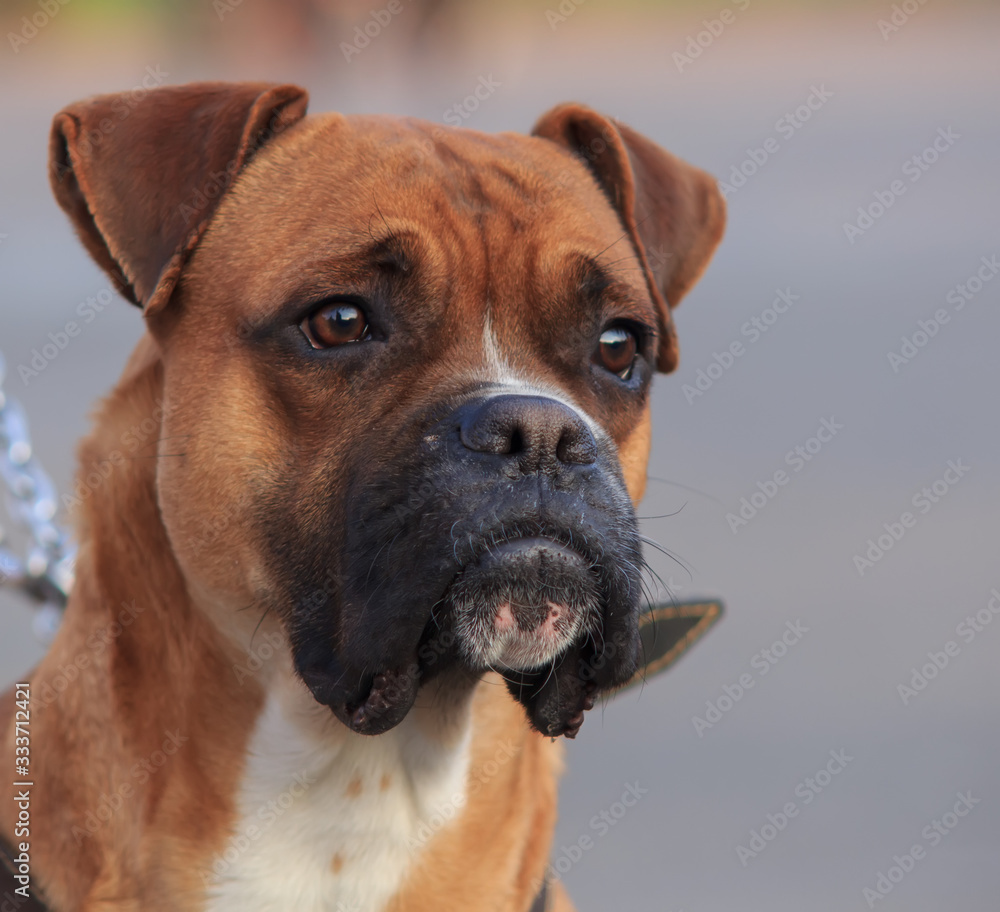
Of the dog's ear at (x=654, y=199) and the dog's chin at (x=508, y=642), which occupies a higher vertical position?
the dog's ear at (x=654, y=199)

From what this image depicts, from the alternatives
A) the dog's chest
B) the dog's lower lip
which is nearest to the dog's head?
the dog's lower lip

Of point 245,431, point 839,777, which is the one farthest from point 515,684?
point 839,777

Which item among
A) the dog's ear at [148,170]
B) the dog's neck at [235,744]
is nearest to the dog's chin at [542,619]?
the dog's neck at [235,744]

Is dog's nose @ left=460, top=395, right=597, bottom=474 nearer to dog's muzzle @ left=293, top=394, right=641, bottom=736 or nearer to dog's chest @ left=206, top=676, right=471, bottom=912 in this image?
dog's muzzle @ left=293, top=394, right=641, bottom=736

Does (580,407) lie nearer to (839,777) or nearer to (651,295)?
(651,295)

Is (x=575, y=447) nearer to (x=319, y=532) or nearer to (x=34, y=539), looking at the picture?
(x=319, y=532)

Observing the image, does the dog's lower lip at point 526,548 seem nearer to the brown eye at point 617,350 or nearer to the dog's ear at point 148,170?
the brown eye at point 617,350

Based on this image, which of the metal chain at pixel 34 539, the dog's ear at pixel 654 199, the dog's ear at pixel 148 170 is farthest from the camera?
the metal chain at pixel 34 539

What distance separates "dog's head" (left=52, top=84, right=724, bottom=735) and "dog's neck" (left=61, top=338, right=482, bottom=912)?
0.11 m

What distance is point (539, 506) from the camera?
2639 millimetres

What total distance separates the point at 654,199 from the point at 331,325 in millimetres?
1319

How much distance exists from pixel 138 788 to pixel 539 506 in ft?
3.80

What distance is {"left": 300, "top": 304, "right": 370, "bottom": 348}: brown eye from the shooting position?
2.96 metres

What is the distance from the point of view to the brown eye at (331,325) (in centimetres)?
296
